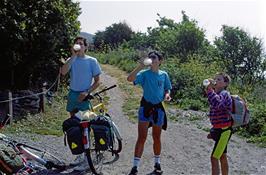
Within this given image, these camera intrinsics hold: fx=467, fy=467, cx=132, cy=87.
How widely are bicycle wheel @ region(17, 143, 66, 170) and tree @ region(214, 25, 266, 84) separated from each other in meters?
18.7

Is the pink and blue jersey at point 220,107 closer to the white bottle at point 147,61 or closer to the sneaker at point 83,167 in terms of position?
the white bottle at point 147,61

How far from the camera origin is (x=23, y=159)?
6.20 metres

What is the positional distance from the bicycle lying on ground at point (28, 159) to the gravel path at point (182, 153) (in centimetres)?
29

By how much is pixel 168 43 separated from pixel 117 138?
19.7 metres

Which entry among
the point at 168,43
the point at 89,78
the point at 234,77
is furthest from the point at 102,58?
the point at 89,78

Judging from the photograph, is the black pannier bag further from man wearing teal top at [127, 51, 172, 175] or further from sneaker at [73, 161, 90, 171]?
man wearing teal top at [127, 51, 172, 175]

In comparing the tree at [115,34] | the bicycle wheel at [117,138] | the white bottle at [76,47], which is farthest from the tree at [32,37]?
the tree at [115,34]

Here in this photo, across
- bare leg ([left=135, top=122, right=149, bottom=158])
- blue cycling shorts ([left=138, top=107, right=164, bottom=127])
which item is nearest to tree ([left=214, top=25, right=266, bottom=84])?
blue cycling shorts ([left=138, top=107, right=164, bottom=127])

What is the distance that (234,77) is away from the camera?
23766 mm

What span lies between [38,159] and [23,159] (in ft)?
1.30

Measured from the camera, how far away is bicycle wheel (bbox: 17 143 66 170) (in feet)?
21.1

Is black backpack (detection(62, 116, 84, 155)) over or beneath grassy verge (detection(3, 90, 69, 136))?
over

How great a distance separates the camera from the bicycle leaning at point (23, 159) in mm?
5898

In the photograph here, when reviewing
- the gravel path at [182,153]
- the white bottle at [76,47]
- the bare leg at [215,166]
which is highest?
the white bottle at [76,47]
